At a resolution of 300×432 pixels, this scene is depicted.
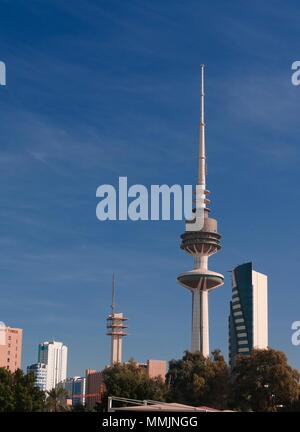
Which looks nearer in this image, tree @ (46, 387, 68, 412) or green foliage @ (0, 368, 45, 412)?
green foliage @ (0, 368, 45, 412)

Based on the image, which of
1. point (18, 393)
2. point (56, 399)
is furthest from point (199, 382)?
point (56, 399)

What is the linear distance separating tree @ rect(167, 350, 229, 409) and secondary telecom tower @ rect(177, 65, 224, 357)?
70.6 meters

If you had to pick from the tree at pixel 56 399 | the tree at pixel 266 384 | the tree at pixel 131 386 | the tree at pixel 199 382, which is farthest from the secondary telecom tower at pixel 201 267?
the tree at pixel 266 384

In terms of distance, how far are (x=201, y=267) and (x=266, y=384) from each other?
310 ft

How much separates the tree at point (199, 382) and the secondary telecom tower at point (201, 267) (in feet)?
232

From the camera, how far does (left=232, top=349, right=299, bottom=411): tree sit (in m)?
97.8

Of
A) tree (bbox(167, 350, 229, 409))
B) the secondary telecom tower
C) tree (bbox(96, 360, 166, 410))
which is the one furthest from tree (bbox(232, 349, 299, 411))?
the secondary telecom tower

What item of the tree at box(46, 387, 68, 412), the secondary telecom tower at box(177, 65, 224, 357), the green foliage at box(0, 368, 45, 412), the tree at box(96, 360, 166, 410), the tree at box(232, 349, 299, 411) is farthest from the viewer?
the secondary telecom tower at box(177, 65, 224, 357)

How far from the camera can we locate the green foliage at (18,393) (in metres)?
98.2

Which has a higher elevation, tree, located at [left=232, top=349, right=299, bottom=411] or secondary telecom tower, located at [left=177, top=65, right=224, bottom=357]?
secondary telecom tower, located at [left=177, top=65, right=224, bottom=357]

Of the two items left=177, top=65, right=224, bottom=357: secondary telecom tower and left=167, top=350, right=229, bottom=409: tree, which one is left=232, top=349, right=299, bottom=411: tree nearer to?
left=167, top=350, right=229, bottom=409: tree

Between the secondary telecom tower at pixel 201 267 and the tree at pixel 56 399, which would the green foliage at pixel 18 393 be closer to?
the tree at pixel 56 399

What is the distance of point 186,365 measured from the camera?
4619 inches
